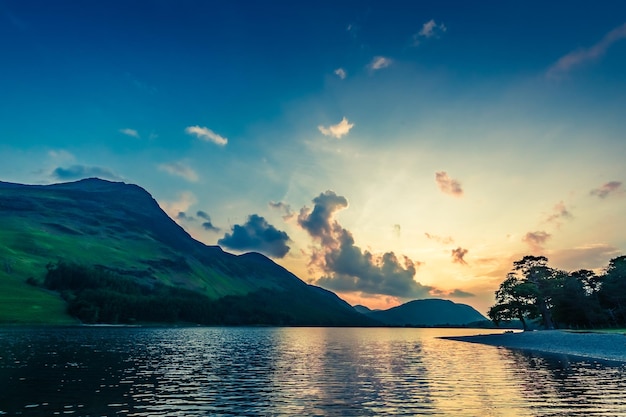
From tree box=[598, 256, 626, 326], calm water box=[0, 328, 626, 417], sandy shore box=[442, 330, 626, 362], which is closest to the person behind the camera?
calm water box=[0, 328, 626, 417]

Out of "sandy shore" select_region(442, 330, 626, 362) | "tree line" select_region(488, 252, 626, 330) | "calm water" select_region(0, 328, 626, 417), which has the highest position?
"tree line" select_region(488, 252, 626, 330)

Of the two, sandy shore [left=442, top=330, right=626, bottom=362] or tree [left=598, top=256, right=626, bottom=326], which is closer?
sandy shore [left=442, top=330, right=626, bottom=362]

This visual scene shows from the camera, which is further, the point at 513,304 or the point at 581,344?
the point at 513,304

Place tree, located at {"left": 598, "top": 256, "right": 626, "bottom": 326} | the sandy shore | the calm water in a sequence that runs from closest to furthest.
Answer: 1. the calm water
2. the sandy shore
3. tree, located at {"left": 598, "top": 256, "right": 626, "bottom": 326}

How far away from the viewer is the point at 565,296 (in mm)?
161500

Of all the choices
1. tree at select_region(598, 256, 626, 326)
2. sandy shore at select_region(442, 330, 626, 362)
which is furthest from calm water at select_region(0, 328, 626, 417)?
tree at select_region(598, 256, 626, 326)

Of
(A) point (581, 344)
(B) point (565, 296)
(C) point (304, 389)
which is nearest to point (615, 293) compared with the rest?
(B) point (565, 296)

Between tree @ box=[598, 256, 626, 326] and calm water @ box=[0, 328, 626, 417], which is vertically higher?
tree @ box=[598, 256, 626, 326]

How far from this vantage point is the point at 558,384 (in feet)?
166

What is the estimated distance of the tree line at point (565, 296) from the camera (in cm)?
15900

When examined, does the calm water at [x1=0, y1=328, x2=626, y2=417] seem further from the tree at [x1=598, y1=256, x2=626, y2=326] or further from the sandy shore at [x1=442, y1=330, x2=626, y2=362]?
the tree at [x1=598, y1=256, x2=626, y2=326]

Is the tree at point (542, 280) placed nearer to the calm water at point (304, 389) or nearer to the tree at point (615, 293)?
the tree at point (615, 293)

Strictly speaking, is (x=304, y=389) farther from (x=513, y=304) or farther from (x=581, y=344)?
(x=513, y=304)

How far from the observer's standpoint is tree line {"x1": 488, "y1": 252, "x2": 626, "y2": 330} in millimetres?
159000
